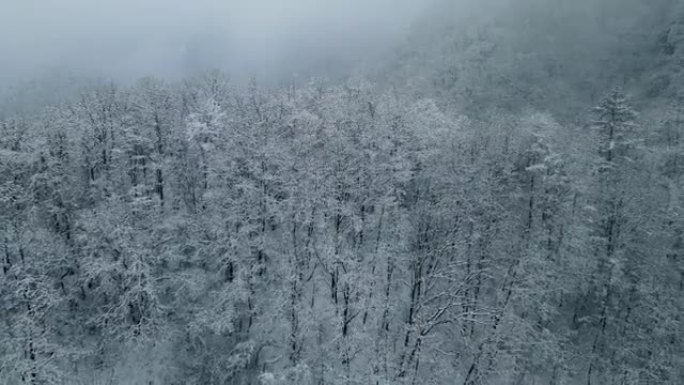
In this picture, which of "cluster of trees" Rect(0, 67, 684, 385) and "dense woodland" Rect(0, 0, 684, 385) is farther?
"cluster of trees" Rect(0, 67, 684, 385)

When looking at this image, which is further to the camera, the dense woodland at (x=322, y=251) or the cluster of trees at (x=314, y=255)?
the cluster of trees at (x=314, y=255)

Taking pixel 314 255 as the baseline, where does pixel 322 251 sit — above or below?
above

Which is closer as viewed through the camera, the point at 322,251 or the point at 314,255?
the point at 322,251

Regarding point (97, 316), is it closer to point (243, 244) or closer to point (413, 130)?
point (243, 244)
